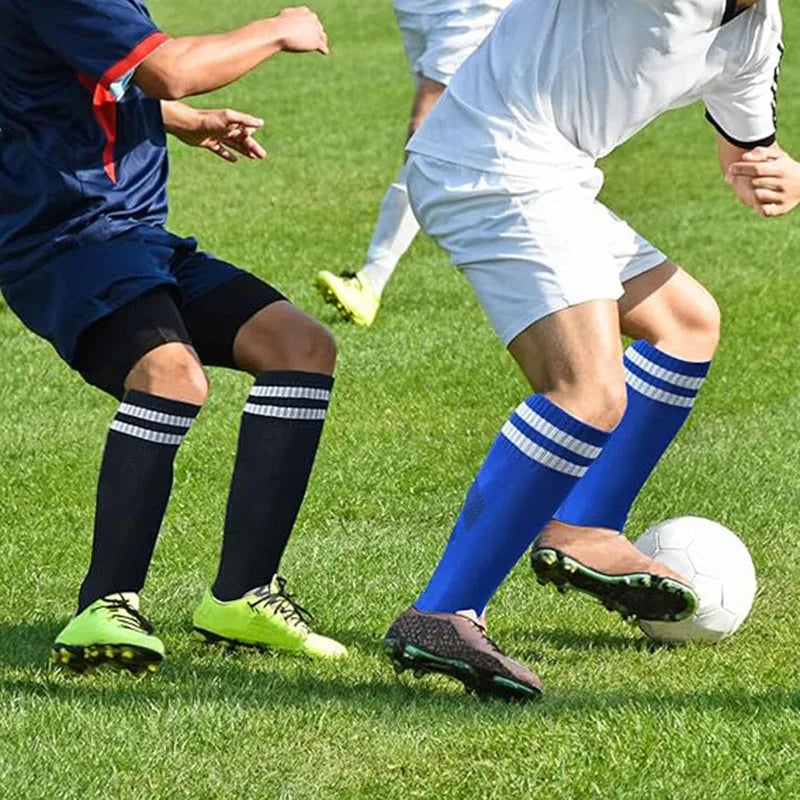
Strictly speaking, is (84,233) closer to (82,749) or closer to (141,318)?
(141,318)

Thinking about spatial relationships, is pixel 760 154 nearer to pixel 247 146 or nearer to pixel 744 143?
pixel 744 143

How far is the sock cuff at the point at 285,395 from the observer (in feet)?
17.1

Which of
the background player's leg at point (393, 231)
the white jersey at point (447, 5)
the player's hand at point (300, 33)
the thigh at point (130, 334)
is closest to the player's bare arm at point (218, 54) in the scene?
the player's hand at point (300, 33)

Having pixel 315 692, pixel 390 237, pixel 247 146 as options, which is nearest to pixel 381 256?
pixel 390 237

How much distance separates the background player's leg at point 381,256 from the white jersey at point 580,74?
4800mm

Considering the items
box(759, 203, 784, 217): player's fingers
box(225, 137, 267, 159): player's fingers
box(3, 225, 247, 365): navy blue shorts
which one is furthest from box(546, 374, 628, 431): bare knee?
box(225, 137, 267, 159): player's fingers

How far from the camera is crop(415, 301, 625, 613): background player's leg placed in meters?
4.69

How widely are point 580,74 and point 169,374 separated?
1237 millimetres

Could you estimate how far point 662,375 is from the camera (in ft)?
17.6

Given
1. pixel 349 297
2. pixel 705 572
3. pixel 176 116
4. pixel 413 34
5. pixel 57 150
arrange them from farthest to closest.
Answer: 1. pixel 413 34
2. pixel 349 297
3. pixel 176 116
4. pixel 705 572
5. pixel 57 150

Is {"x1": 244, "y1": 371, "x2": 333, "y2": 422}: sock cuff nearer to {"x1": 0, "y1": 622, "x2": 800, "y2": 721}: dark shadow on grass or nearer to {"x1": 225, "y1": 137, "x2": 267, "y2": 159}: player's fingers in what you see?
{"x1": 0, "y1": 622, "x2": 800, "y2": 721}: dark shadow on grass

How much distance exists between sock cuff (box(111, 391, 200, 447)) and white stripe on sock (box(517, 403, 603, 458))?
87 centimetres

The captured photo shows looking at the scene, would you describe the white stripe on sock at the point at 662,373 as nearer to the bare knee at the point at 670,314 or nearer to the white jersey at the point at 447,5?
the bare knee at the point at 670,314

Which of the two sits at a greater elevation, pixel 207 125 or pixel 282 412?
pixel 207 125
